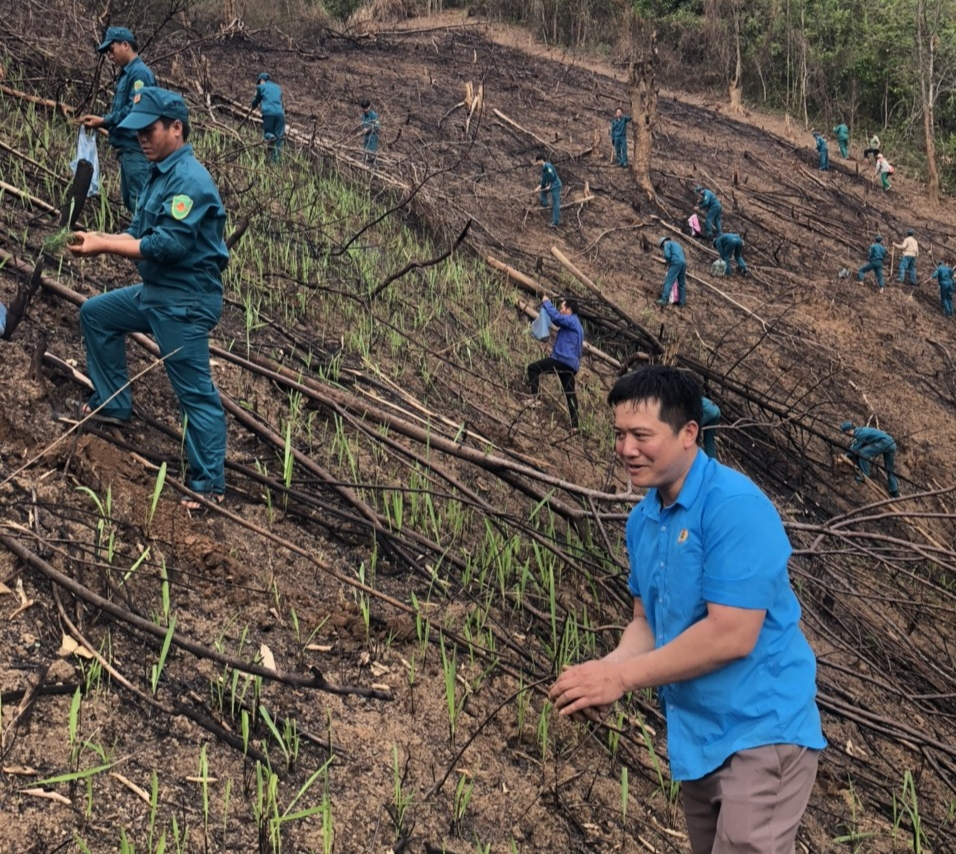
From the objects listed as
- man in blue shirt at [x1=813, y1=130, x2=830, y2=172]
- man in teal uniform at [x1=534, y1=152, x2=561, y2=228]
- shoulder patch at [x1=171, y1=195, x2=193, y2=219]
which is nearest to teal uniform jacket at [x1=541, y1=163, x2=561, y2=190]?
man in teal uniform at [x1=534, y1=152, x2=561, y2=228]

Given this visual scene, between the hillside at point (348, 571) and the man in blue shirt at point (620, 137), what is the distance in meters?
8.04

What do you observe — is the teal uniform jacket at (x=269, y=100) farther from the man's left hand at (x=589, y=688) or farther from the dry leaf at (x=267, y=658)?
the man's left hand at (x=589, y=688)

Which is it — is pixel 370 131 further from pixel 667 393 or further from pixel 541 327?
pixel 667 393

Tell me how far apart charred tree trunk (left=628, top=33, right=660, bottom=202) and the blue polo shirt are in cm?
1534

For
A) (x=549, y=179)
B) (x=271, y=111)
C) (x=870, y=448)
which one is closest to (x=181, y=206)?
(x=271, y=111)

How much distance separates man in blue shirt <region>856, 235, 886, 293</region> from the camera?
17.5 m

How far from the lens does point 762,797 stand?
2.27 meters

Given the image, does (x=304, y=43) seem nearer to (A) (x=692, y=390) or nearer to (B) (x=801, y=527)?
(B) (x=801, y=527)

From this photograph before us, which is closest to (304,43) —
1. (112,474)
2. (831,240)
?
(831,240)

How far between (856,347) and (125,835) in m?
14.8

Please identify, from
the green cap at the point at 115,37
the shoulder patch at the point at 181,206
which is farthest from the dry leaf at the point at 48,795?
the green cap at the point at 115,37

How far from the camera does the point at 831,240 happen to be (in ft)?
64.1

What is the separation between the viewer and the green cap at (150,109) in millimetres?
3877

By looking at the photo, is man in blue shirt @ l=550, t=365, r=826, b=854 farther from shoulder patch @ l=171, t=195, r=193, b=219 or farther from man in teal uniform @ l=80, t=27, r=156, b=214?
man in teal uniform @ l=80, t=27, r=156, b=214
